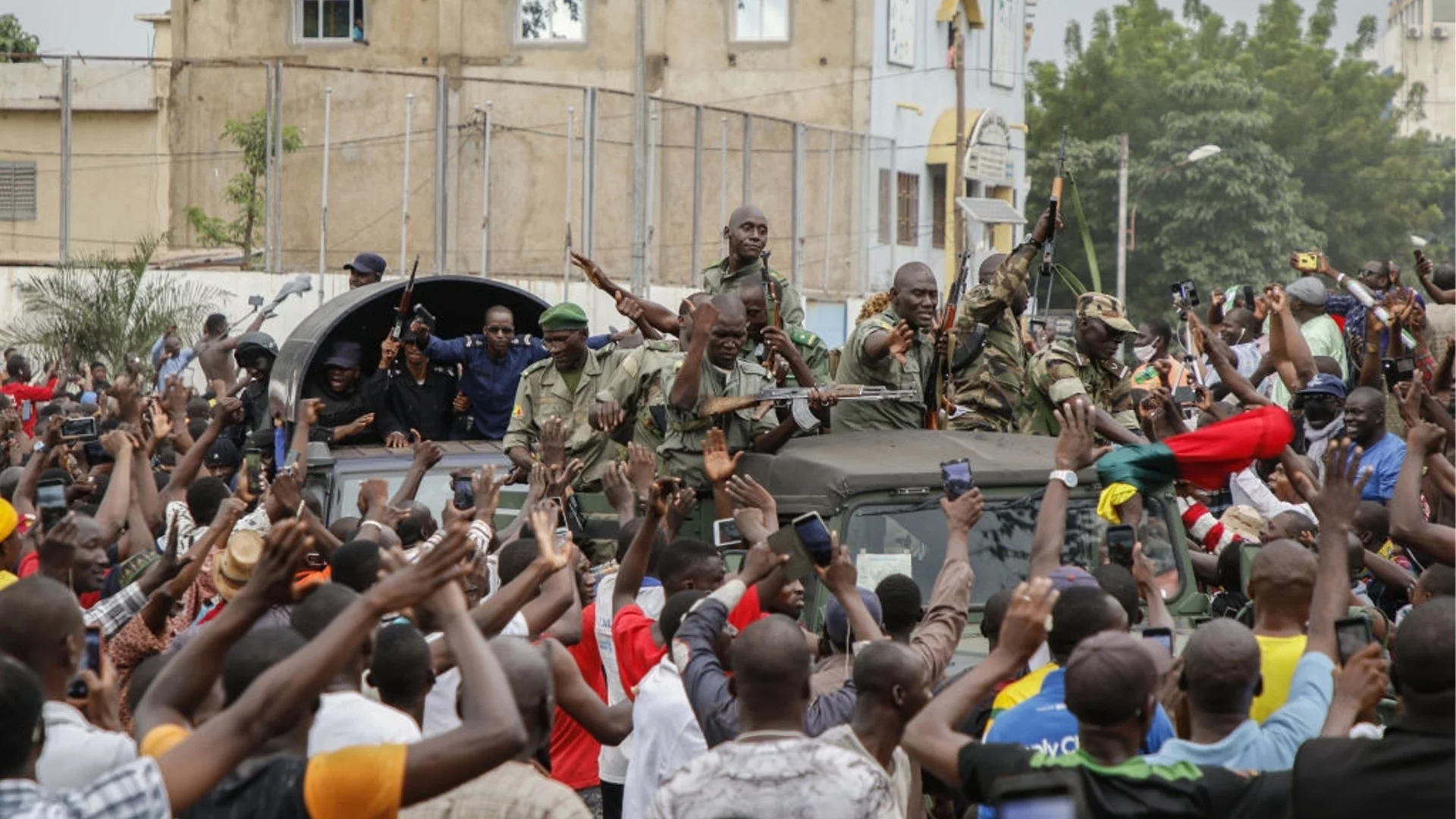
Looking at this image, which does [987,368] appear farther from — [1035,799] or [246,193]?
[246,193]

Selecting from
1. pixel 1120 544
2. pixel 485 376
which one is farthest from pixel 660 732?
pixel 485 376

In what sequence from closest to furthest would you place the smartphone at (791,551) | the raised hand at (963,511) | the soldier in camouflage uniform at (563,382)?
1. the smartphone at (791,551)
2. the raised hand at (963,511)
3. the soldier in camouflage uniform at (563,382)

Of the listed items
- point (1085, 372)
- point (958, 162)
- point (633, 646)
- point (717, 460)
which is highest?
point (958, 162)

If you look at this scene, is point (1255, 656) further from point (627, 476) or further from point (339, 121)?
point (339, 121)

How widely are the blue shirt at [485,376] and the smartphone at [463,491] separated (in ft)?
6.95

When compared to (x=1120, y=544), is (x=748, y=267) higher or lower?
higher

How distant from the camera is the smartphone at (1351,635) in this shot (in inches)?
198

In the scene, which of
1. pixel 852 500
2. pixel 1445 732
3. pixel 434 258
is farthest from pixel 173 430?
pixel 434 258

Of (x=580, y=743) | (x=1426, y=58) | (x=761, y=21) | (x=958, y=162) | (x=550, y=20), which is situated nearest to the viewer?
(x=580, y=743)

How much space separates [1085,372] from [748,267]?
6.32 feet

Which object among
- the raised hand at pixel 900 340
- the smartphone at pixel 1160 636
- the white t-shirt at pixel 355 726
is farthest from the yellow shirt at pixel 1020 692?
the raised hand at pixel 900 340

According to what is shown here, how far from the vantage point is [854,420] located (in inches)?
383

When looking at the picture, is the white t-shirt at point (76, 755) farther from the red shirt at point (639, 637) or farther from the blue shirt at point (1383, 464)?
the blue shirt at point (1383, 464)

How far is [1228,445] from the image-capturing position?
286 inches
